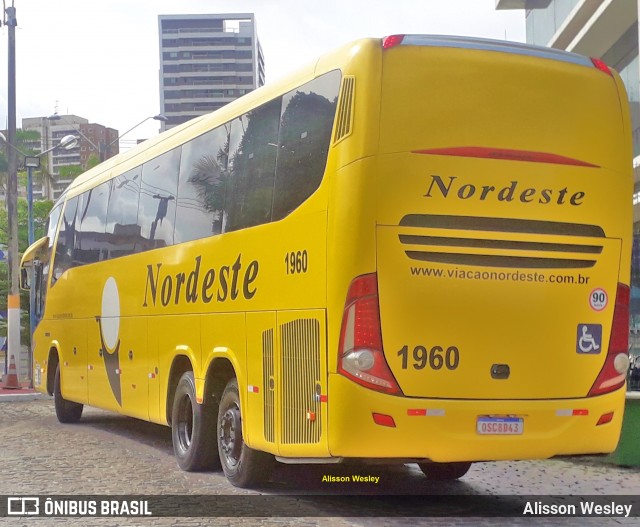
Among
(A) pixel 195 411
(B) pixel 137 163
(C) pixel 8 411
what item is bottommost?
(C) pixel 8 411

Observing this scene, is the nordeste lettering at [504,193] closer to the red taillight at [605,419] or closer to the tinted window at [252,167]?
the red taillight at [605,419]

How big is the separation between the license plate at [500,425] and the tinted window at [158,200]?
5128 mm

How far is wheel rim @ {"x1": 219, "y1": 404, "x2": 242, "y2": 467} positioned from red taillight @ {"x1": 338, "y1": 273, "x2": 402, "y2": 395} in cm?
233

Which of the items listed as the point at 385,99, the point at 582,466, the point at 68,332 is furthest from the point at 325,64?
the point at 68,332

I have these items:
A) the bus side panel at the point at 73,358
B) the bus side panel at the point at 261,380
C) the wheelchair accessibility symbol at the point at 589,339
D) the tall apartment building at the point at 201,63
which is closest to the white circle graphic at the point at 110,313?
the bus side panel at the point at 73,358

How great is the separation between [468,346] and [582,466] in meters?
4.39

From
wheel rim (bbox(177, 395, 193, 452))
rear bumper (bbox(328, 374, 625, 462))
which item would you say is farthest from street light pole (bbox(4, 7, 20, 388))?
rear bumper (bbox(328, 374, 625, 462))

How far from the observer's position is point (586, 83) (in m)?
8.68

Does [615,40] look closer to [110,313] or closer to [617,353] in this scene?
[110,313]

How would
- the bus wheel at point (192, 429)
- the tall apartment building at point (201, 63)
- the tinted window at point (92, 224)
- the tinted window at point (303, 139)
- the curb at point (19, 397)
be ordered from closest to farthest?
the tinted window at point (303, 139) < the bus wheel at point (192, 429) < the tinted window at point (92, 224) < the curb at point (19, 397) < the tall apartment building at point (201, 63)

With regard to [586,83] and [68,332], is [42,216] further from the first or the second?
[586,83]

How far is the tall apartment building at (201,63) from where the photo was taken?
183500mm

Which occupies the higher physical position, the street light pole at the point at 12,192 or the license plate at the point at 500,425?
the street light pole at the point at 12,192

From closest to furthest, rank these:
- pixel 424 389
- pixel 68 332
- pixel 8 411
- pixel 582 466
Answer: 1. pixel 424 389
2. pixel 582 466
3. pixel 68 332
4. pixel 8 411
